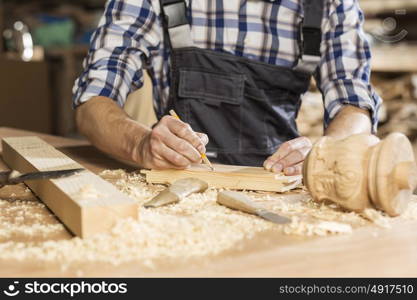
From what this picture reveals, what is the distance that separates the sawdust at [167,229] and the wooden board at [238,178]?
64mm

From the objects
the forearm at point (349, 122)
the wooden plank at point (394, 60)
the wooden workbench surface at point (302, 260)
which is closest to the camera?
the wooden workbench surface at point (302, 260)

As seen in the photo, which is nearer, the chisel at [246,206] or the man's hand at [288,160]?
the chisel at [246,206]

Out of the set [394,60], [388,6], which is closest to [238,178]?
[394,60]

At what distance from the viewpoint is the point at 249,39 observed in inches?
75.3

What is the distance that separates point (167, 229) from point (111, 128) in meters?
0.77

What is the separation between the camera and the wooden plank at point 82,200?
0.93 m

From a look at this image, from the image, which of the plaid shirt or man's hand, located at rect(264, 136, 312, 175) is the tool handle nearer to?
man's hand, located at rect(264, 136, 312, 175)

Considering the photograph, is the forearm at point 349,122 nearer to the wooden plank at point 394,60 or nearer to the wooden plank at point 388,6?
the wooden plank at point 394,60

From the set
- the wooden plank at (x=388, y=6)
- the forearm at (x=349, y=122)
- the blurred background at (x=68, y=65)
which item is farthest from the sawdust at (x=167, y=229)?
the wooden plank at (x=388, y=6)

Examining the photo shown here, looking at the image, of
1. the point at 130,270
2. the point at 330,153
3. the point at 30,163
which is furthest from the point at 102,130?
the point at 130,270

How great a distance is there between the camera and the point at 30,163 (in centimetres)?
133

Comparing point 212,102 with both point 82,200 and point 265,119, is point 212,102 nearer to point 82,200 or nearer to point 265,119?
point 265,119

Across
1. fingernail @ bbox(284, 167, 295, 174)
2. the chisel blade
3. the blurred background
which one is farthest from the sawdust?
the blurred background

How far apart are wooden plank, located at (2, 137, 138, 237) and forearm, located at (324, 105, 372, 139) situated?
856mm
